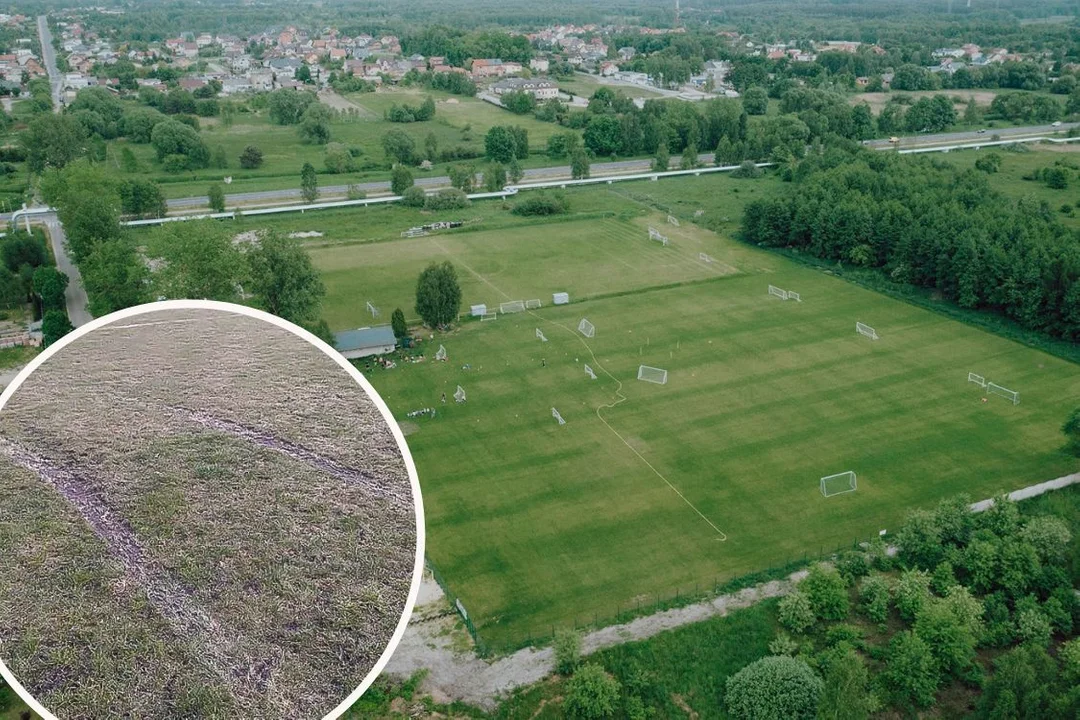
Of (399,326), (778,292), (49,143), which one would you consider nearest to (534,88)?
(49,143)

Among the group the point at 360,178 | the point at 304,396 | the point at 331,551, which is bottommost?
the point at 360,178

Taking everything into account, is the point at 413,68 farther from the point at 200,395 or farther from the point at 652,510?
the point at 200,395

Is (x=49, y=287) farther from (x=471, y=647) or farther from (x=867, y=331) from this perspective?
(x=867, y=331)

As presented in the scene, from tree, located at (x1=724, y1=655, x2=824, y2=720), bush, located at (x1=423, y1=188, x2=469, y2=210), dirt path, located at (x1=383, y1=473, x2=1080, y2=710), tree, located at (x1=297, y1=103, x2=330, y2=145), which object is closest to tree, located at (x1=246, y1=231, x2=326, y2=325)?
dirt path, located at (x1=383, y1=473, x2=1080, y2=710)

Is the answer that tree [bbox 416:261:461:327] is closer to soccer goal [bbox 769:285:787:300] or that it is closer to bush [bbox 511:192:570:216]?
soccer goal [bbox 769:285:787:300]

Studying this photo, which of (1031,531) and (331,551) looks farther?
(1031,531)

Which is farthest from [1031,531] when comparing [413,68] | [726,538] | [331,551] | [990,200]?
[413,68]
